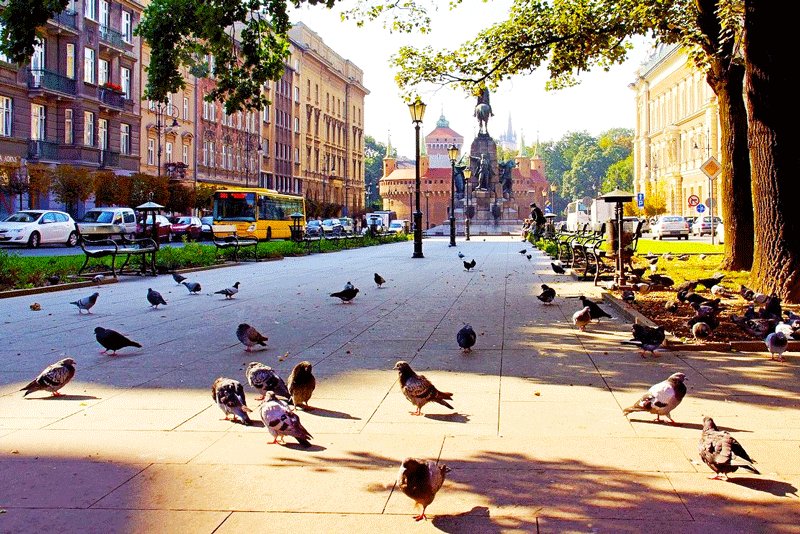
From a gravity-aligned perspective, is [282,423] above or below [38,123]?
below

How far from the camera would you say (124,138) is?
161 ft

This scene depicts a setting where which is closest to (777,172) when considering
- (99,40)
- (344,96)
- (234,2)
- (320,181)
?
(234,2)

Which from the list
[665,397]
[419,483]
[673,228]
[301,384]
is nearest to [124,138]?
[673,228]

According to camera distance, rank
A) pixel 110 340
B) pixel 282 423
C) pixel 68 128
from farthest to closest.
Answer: pixel 68 128, pixel 110 340, pixel 282 423

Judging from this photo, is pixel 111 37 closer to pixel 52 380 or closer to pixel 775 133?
pixel 775 133

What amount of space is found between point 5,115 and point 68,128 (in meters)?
4.96

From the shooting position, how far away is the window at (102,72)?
45500 mm

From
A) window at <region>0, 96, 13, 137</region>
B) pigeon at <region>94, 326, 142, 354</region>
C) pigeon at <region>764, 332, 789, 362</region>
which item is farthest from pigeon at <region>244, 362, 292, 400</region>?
window at <region>0, 96, 13, 137</region>

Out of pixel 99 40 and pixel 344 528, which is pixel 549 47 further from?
pixel 99 40

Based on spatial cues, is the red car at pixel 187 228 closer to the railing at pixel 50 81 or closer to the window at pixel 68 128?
the window at pixel 68 128

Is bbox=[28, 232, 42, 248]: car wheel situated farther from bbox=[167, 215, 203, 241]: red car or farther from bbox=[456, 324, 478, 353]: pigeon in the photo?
bbox=[456, 324, 478, 353]: pigeon

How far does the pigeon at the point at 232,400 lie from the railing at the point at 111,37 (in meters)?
44.1

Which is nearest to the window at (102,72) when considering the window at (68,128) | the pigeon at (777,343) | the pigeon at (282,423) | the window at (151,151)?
the window at (68,128)

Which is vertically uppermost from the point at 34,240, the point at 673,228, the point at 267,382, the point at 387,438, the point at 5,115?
the point at 5,115
